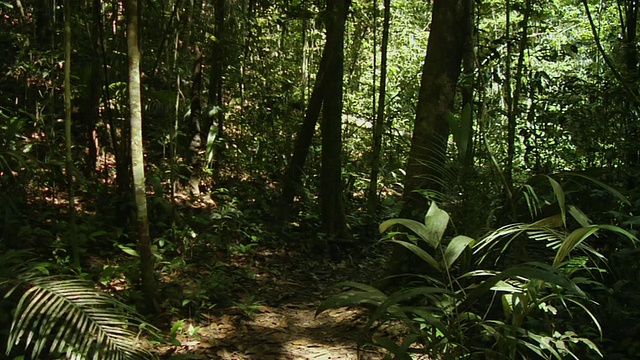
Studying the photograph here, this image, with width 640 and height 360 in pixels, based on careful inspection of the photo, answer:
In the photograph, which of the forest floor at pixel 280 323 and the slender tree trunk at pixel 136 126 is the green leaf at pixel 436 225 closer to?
the forest floor at pixel 280 323

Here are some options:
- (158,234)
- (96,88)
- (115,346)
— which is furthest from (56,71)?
(115,346)

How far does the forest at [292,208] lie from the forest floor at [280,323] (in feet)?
0.07

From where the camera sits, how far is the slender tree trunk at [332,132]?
6.28 meters

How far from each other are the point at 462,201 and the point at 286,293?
2.16 m

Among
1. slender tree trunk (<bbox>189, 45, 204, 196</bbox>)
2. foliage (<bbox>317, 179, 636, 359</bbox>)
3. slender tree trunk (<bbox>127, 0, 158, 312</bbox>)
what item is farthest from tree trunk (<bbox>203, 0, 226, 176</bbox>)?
foliage (<bbox>317, 179, 636, 359</bbox>)

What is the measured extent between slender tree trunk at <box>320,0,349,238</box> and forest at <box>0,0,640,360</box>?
25mm

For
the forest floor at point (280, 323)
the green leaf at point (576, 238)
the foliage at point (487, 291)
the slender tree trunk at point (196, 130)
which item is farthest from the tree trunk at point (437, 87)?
the slender tree trunk at point (196, 130)

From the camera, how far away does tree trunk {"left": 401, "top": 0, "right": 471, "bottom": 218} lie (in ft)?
15.1

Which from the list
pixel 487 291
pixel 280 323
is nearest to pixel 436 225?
pixel 487 291

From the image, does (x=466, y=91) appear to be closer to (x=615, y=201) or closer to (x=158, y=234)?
(x=615, y=201)

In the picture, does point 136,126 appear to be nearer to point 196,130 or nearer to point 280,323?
point 280,323

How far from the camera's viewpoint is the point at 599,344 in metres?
3.54

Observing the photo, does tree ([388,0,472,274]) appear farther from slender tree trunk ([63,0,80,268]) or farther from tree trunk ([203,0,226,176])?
tree trunk ([203,0,226,176])

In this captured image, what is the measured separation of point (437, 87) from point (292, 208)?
3112mm
